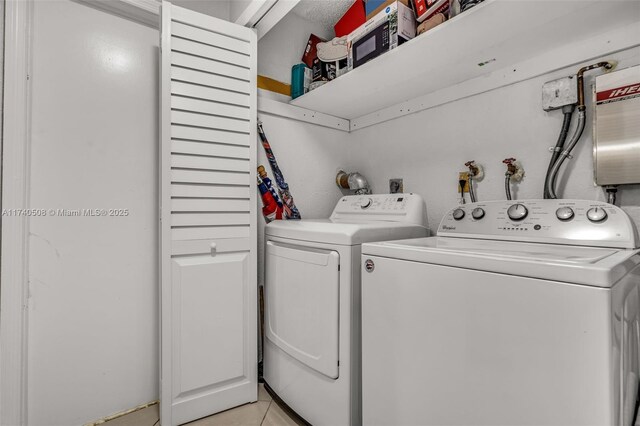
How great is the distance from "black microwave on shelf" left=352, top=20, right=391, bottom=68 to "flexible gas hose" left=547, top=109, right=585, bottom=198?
842 millimetres

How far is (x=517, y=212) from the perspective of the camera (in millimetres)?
1175

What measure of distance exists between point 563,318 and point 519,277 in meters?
0.11

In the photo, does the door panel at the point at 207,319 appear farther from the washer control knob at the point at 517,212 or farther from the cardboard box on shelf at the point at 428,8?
the cardboard box on shelf at the point at 428,8

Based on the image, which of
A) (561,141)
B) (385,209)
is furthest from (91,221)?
(561,141)

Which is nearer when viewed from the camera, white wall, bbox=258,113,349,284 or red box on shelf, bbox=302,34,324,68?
white wall, bbox=258,113,349,284

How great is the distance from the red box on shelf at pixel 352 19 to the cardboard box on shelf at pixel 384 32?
262mm

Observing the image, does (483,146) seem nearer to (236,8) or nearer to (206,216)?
(206,216)

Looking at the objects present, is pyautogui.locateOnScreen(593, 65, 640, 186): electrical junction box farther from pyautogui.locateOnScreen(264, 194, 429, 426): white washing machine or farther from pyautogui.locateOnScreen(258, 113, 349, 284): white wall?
pyautogui.locateOnScreen(258, 113, 349, 284): white wall

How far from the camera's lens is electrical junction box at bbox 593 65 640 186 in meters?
1.05

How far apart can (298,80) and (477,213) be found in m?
1.34

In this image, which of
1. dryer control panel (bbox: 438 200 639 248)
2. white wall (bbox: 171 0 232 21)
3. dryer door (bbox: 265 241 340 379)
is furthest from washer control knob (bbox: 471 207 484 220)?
white wall (bbox: 171 0 232 21)

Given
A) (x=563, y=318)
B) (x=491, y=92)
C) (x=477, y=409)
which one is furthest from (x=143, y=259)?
(x=491, y=92)

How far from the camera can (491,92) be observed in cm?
149

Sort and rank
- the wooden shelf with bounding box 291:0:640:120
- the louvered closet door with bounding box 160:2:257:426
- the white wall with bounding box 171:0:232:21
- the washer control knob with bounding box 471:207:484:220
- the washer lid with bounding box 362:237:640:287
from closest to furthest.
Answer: the washer lid with bounding box 362:237:640:287 < the wooden shelf with bounding box 291:0:640:120 < the washer control knob with bounding box 471:207:484:220 < the louvered closet door with bounding box 160:2:257:426 < the white wall with bounding box 171:0:232:21
